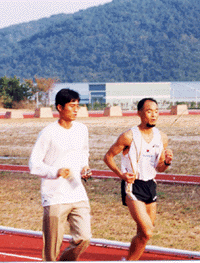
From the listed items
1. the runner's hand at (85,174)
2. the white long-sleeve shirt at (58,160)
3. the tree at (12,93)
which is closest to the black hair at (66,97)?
the white long-sleeve shirt at (58,160)

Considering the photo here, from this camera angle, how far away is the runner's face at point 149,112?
5750 millimetres

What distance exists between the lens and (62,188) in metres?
4.95

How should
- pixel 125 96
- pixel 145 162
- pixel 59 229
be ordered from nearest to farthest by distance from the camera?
pixel 59 229, pixel 145 162, pixel 125 96

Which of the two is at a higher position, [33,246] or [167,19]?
[167,19]

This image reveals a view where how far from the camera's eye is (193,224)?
8.86 metres

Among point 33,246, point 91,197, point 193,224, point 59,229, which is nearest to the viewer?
point 59,229

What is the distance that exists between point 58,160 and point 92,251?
246 centimetres

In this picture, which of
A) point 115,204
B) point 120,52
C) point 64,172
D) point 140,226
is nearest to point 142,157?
point 140,226

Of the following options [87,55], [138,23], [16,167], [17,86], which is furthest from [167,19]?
[16,167]

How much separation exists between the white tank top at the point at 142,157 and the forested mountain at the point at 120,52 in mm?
141126

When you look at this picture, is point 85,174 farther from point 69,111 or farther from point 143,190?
point 143,190

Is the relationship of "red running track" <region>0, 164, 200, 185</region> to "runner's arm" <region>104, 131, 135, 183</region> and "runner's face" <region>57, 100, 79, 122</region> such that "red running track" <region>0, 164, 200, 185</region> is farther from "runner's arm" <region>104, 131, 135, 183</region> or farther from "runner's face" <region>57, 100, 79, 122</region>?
"runner's face" <region>57, 100, 79, 122</region>

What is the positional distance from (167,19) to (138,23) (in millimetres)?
10682

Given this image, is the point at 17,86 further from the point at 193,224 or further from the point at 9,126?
the point at 193,224
